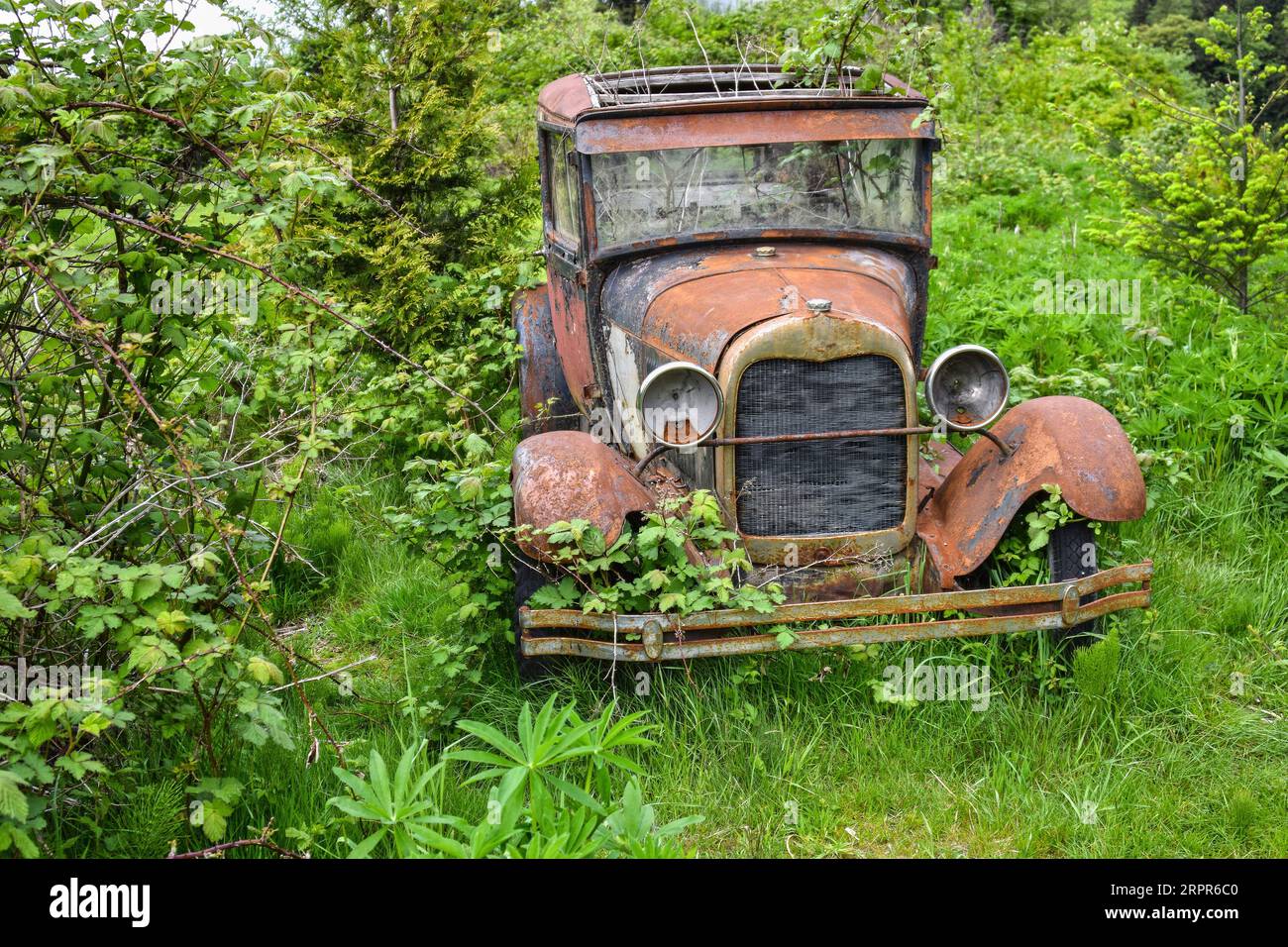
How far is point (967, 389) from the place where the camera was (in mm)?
4652

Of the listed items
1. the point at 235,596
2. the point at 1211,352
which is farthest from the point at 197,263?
the point at 1211,352

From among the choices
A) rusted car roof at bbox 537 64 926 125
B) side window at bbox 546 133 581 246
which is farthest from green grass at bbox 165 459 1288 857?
rusted car roof at bbox 537 64 926 125

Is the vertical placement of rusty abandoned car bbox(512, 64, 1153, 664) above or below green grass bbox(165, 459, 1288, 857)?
above

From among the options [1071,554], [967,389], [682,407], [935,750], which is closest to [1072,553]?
[1071,554]

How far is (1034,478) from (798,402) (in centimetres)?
101

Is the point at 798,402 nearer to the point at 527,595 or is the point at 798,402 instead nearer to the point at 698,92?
the point at 527,595

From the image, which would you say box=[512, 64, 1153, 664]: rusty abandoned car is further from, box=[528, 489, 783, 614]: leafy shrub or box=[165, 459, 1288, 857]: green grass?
box=[165, 459, 1288, 857]: green grass

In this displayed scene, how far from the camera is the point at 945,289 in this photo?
29.0 ft

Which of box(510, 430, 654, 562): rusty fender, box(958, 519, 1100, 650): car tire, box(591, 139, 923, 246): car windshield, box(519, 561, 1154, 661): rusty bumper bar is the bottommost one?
box(519, 561, 1154, 661): rusty bumper bar

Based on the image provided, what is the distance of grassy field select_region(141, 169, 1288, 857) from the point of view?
387 cm

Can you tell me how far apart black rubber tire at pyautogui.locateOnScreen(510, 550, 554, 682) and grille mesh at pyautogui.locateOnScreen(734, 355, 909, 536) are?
84 centimetres

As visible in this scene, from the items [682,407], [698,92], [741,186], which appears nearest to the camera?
[682,407]

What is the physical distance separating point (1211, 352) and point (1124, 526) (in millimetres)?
1736

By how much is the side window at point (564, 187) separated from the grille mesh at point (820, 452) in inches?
66.2
